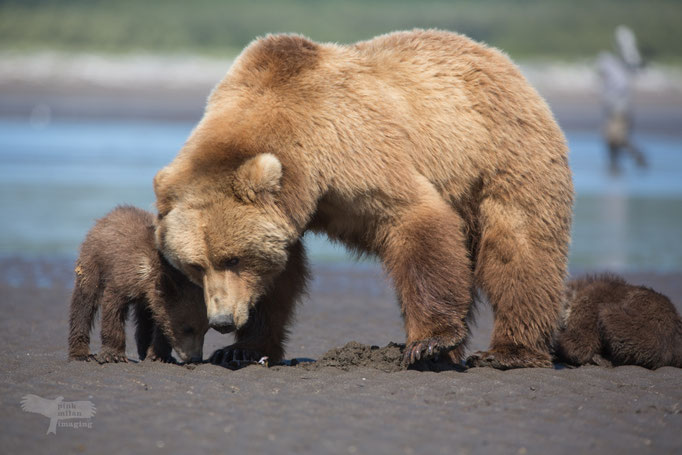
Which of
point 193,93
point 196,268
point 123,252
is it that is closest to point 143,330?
point 123,252

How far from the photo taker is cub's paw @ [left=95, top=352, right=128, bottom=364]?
215 inches

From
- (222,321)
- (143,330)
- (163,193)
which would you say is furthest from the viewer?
(143,330)

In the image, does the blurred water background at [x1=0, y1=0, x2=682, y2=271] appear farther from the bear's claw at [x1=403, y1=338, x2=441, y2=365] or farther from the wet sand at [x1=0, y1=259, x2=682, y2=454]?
the bear's claw at [x1=403, y1=338, x2=441, y2=365]

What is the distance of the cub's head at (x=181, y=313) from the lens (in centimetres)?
555

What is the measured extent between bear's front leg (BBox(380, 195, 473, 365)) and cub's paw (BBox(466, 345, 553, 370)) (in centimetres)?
41

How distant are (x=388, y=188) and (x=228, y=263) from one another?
1021 millimetres

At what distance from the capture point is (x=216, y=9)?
8856 cm

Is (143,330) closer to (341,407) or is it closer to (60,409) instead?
(60,409)

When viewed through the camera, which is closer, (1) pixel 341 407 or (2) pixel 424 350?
(1) pixel 341 407

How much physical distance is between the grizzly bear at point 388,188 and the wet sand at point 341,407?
35 centimetres

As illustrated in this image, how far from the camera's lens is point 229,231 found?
16.0 ft

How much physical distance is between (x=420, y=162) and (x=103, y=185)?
458 inches

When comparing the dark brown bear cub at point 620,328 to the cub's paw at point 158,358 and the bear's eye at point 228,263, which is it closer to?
the bear's eye at point 228,263

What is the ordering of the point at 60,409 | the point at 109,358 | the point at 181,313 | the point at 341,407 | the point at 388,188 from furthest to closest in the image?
the point at 181,313 < the point at 109,358 < the point at 388,188 < the point at 341,407 < the point at 60,409
